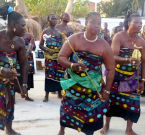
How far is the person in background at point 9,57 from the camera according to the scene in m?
3.18

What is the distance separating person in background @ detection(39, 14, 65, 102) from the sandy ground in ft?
1.41

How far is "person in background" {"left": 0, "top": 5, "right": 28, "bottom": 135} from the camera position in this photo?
125 inches

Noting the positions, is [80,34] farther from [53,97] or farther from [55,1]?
[55,1]

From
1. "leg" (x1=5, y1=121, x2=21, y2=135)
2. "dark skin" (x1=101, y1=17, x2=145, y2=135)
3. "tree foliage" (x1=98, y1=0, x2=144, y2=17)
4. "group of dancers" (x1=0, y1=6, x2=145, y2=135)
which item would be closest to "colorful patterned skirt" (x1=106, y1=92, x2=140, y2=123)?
"group of dancers" (x1=0, y1=6, x2=145, y2=135)

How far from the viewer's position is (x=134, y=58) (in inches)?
140

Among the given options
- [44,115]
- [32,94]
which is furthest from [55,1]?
[44,115]

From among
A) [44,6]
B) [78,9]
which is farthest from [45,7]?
[78,9]

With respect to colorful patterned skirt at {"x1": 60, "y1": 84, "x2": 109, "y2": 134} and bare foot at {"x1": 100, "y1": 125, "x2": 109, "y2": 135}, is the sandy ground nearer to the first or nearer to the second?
bare foot at {"x1": 100, "y1": 125, "x2": 109, "y2": 135}

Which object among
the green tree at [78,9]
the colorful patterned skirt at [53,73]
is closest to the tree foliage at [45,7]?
the green tree at [78,9]

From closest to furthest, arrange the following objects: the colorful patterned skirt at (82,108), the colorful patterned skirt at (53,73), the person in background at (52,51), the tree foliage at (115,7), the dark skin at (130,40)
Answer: the colorful patterned skirt at (82,108)
the dark skin at (130,40)
the person in background at (52,51)
the colorful patterned skirt at (53,73)
the tree foliage at (115,7)

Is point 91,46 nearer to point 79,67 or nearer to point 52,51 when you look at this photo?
point 79,67

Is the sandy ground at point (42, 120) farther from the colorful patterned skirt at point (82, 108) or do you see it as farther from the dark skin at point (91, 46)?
the dark skin at point (91, 46)

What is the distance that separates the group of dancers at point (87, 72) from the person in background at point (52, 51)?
192 cm

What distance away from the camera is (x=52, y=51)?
216 inches
